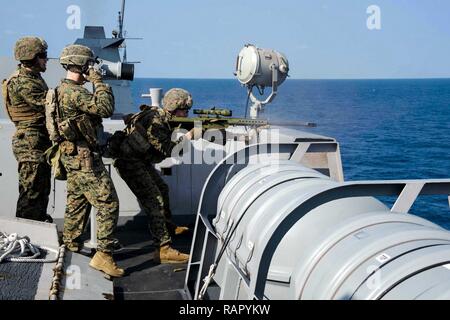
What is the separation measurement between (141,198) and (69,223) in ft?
2.74

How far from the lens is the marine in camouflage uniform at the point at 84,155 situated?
4.65 metres

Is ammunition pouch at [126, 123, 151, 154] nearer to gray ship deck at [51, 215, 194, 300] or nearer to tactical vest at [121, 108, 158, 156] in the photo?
tactical vest at [121, 108, 158, 156]

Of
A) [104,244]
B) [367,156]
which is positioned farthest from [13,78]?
[367,156]

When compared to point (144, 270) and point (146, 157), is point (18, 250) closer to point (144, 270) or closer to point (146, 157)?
point (144, 270)

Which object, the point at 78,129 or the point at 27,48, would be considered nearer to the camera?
the point at 78,129

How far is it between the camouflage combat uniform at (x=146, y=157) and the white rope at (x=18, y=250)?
1.17 metres

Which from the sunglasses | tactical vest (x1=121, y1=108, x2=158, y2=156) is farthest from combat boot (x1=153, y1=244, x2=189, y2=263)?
the sunglasses

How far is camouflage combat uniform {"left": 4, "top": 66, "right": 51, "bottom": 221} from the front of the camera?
210 inches

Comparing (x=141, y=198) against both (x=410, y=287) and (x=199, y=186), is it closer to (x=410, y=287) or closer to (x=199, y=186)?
(x=199, y=186)

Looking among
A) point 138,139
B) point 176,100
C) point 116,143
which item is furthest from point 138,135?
point 176,100

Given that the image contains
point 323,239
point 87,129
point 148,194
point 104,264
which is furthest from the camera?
point 148,194

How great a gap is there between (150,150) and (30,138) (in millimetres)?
1153

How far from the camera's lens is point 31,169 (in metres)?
5.50

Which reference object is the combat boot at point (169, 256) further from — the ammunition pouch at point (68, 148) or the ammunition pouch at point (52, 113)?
the ammunition pouch at point (52, 113)
